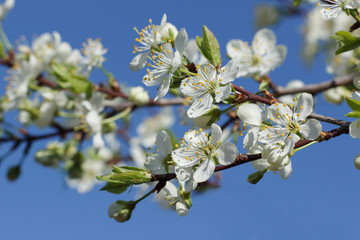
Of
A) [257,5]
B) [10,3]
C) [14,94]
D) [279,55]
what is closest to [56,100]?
[14,94]

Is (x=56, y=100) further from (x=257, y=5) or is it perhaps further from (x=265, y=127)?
(x=257, y=5)

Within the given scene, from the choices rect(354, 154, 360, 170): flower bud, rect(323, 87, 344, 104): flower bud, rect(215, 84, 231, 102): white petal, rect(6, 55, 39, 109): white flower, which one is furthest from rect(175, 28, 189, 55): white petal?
rect(6, 55, 39, 109): white flower

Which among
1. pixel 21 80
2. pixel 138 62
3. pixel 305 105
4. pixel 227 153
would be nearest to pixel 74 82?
pixel 21 80

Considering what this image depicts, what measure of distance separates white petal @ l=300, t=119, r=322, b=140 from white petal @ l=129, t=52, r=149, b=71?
2.14 ft

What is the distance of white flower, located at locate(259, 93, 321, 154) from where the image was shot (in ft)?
4.65

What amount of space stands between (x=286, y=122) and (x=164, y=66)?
0.47 m

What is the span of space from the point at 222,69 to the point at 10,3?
2521 millimetres

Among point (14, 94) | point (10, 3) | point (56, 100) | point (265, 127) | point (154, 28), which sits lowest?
point (265, 127)

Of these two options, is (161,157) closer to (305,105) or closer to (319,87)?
(305,105)

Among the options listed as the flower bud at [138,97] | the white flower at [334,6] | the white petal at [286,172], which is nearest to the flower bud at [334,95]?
the flower bud at [138,97]

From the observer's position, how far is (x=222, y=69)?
4.73ft

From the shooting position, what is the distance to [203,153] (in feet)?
4.99

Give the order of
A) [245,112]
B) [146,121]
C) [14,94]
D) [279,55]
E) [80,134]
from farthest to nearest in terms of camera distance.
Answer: [146,121]
[80,134]
[14,94]
[279,55]
[245,112]

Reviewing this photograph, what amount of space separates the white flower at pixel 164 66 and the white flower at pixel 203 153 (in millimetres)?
193
